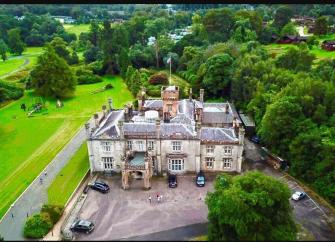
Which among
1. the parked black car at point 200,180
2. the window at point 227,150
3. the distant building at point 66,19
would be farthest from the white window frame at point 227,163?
the distant building at point 66,19

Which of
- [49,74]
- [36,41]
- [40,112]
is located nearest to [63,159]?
[40,112]

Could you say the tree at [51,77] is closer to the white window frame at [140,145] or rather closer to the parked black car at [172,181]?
the white window frame at [140,145]

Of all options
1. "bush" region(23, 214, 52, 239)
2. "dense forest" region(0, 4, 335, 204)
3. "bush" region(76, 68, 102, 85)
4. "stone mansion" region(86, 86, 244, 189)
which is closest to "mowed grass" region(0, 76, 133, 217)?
"bush" region(76, 68, 102, 85)

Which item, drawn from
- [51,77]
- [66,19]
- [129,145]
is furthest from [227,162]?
[66,19]

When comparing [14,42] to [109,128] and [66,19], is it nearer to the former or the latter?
[66,19]

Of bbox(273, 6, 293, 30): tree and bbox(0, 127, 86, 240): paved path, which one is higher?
bbox(273, 6, 293, 30): tree

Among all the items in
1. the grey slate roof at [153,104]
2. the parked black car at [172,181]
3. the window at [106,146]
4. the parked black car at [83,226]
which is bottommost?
the parked black car at [172,181]

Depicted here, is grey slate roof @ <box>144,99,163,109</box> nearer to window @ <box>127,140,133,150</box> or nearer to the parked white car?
window @ <box>127,140,133,150</box>
